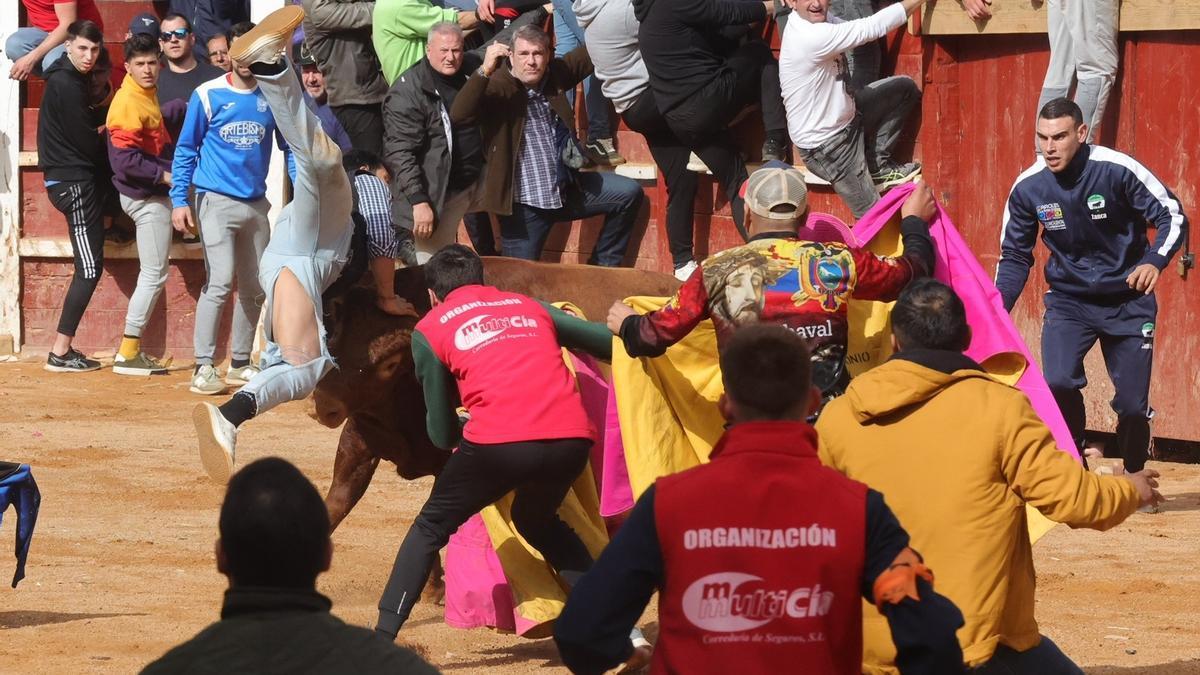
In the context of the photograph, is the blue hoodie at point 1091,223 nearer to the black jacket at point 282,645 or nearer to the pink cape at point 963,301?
the pink cape at point 963,301

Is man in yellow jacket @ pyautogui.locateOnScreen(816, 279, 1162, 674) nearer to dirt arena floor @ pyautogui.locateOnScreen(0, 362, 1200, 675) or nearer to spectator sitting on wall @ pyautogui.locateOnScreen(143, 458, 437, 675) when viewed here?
spectator sitting on wall @ pyautogui.locateOnScreen(143, 458, 437, 675)

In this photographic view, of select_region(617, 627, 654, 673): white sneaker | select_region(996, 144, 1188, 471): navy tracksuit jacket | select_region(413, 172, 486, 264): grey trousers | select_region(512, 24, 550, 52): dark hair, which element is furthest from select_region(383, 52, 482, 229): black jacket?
select_region(617, 627, 654, 673): white sneaker

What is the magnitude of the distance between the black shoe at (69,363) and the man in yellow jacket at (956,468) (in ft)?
33.7

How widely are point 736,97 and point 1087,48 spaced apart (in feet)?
6.55

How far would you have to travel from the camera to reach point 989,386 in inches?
165

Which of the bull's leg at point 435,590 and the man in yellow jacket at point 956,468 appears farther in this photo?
the bull's leg at point 435,590

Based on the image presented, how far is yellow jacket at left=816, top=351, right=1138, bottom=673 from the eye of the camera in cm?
412

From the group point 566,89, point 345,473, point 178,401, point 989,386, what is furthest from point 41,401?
point 989,386

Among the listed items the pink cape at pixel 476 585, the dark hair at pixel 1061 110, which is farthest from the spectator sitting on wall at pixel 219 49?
the pink cape at pixel 476 585

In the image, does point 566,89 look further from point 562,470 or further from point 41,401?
point 562,470

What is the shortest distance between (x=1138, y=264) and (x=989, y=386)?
4.39 meters

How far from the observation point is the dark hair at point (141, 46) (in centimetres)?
1256

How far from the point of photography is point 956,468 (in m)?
4.14

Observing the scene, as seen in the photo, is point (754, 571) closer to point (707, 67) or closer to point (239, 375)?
point (707, 67)
